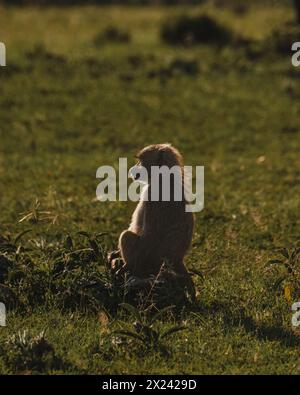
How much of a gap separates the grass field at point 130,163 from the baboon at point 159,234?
1.02 feet

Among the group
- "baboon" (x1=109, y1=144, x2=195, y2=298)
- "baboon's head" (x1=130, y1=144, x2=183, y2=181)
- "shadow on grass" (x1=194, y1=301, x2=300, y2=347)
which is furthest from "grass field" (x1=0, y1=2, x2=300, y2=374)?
"baboon's head" (x1=130, y1=144, x2=183, y2=181)

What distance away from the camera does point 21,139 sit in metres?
14.8

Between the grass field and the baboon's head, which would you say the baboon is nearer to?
the baboon's head

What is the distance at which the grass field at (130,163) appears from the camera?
21.3ft

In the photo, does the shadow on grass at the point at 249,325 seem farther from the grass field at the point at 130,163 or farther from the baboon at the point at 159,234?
the baboon at the point at 159,234

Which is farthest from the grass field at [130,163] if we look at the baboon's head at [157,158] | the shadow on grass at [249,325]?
the baboon's head at [157,158]

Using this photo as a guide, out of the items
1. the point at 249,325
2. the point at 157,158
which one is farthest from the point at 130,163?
the point at 249,325

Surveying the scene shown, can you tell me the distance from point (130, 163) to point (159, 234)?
239 inches

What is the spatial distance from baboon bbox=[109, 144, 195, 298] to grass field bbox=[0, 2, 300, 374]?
0.31 m

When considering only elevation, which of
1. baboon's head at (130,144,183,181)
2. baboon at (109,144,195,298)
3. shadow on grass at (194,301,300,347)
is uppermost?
baboon's head at (130,144,183,181)

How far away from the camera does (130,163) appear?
1345cm

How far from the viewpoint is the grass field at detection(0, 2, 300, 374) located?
6492 mm

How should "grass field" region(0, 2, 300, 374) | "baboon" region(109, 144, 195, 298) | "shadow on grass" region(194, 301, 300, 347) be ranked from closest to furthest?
"grass field" region(0, 2, 300, 374), "shadow on grass" region(194, 301, 300, 347), "baboon" region(109, 144, 195, 298)
